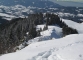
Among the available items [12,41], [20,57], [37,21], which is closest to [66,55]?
[20,57]

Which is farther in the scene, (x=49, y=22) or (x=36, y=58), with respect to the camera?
(x=49, y=22)

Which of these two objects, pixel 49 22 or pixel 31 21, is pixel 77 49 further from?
pixel 31 21

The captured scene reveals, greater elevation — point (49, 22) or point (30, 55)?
point (30, 55)

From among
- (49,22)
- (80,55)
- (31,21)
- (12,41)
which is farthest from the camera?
(31,21)

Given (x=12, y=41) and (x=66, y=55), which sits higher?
(x=66, y=55)

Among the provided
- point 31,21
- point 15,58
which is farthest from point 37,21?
point 15,58

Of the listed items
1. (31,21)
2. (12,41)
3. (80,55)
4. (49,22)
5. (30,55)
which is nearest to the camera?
(80,55)

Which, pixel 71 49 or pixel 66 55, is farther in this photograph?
pixel 71 49

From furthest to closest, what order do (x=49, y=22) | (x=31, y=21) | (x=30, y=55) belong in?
(x=31, y=21)
(x=49, y=22)
(x=30, y=55)

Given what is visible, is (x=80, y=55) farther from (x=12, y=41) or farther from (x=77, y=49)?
(x=12, y=41)
